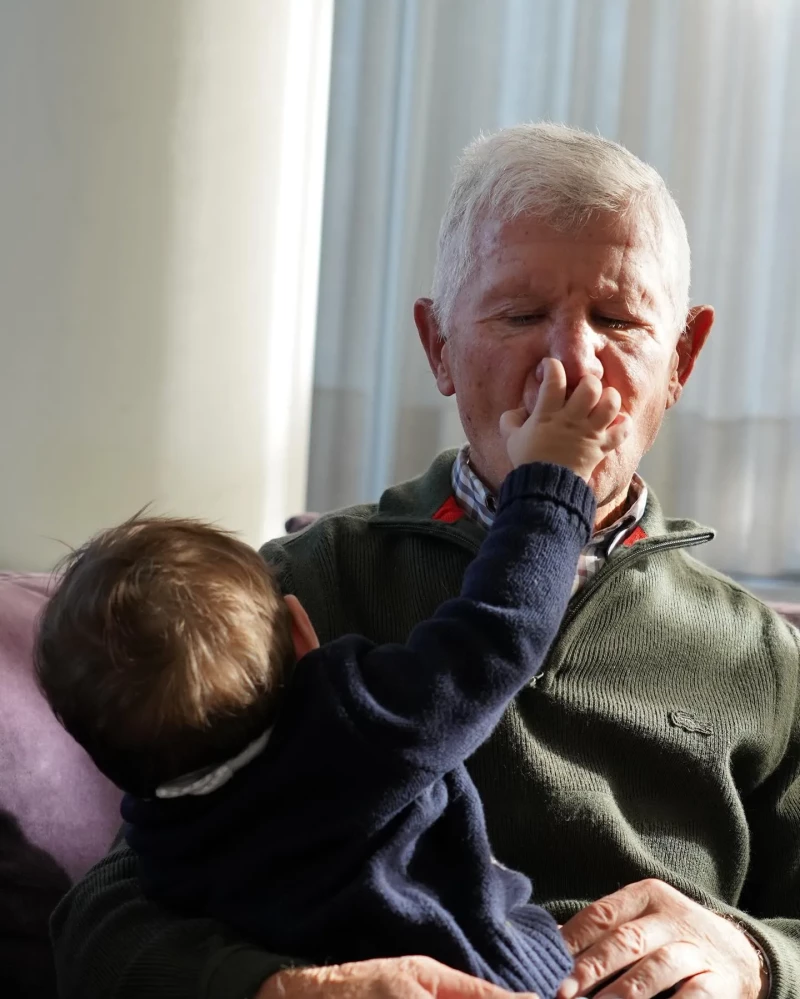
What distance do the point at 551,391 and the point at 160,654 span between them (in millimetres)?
475

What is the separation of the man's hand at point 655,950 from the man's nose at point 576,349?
542mm

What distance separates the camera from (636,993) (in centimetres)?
112

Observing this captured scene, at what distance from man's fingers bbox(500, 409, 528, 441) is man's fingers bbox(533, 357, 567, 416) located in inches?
1.6

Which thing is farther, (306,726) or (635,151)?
(635,151)

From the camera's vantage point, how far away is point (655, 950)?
1.16 m

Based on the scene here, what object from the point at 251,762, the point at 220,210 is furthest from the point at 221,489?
the point at 251,762

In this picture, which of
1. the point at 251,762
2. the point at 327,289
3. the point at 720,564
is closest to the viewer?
the point at 251,762

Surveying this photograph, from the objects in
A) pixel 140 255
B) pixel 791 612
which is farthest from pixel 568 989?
pixel 140 255

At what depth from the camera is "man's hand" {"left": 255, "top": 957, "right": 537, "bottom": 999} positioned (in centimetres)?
97

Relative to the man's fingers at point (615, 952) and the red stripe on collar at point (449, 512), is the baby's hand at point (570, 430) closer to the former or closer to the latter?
the red stripe on collar at point (449, 512)

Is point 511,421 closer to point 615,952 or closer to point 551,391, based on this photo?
point 551,391

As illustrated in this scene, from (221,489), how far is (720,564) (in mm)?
1120

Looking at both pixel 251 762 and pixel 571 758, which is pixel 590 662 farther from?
pixel 251 762

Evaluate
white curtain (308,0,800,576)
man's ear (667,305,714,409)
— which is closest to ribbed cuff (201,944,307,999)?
man's ear (667,305,714,409)
